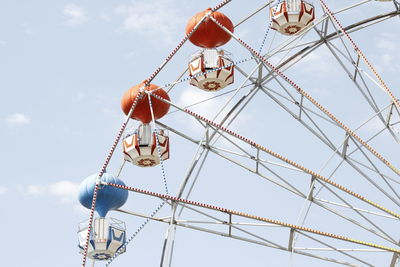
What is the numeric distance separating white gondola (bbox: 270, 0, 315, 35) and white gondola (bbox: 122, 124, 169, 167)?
4.40 m

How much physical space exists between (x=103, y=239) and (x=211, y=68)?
4903 mm

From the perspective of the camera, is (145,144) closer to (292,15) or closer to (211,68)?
(211,68)

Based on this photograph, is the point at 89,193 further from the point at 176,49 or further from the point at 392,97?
the point at 392,97

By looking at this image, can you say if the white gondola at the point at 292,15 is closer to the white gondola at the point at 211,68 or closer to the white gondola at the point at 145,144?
the white gondola at the point at 211,68

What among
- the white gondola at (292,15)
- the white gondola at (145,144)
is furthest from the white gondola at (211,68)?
the white gondola at (292,15)

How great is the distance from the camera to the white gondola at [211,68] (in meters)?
21.4

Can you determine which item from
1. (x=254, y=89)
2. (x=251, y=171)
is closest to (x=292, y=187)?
(x=251, y=171)

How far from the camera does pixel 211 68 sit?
21406 millimetres

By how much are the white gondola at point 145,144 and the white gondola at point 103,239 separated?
196 centimetres

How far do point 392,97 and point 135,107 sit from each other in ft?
18.7

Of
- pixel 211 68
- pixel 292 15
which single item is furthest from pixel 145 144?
pixel 292 15

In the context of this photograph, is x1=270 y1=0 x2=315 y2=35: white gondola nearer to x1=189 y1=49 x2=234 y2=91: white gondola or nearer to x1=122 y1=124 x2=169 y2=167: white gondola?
x1=189 y1=49 x2=234 y2=91: white gondola

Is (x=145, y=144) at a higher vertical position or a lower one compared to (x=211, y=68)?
lower

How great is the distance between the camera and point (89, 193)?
1959 centimetres
